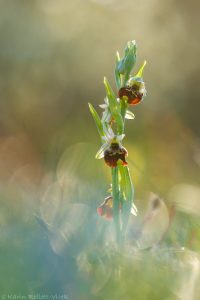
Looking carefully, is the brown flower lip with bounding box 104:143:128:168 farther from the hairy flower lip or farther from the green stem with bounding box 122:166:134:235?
the hairy flower lip

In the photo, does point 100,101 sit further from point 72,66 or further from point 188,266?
point 188,266

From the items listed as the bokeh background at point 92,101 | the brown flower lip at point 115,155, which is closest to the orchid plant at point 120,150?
the brown flower lip at point 115,155

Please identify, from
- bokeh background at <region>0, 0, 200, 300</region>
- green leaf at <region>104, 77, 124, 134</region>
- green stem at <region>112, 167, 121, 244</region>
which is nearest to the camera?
green stem at <region>112, 167, 121, 244</region>

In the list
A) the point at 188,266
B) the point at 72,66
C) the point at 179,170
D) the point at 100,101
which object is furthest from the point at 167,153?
the point at 188,266

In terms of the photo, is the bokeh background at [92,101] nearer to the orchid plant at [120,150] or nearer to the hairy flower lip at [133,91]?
the orchid plant at [120,150]

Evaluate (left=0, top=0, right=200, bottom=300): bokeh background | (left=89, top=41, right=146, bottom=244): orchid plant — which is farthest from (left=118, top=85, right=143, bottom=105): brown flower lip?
(left=0, top=0, right=200, bottom=300): bokeh background
